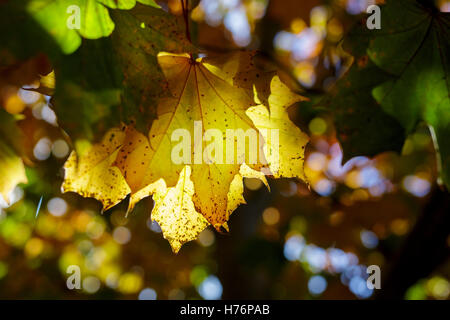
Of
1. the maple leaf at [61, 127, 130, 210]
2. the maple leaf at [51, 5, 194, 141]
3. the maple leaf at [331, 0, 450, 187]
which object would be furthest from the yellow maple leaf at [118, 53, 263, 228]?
the maple leaf at [331, 0, 450, 187]

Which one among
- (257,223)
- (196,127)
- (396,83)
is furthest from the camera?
(257,223)

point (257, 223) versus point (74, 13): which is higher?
point (74, 13)

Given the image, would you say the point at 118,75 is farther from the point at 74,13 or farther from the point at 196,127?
the point at 196,127

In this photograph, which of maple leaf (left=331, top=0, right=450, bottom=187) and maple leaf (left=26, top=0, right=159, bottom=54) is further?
maple leaf (left=331, top=0, right=450, bottom=187)

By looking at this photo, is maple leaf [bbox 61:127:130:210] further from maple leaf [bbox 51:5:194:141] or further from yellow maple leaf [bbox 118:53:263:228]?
maple leaf [bbox 51:5:194:141]

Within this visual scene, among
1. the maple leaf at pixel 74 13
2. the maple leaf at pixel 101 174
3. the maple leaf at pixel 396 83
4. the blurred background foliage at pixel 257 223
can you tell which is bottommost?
the blurred background foliage at pixel 257 223

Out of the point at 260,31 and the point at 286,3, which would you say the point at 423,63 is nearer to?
the point at 286,3

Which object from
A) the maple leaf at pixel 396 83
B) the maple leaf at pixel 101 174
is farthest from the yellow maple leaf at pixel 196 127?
the maple leaf at pixel 396 83

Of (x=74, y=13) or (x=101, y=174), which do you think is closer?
(x=74, y=13)

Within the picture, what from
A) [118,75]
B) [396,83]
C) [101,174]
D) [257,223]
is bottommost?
[257,223]

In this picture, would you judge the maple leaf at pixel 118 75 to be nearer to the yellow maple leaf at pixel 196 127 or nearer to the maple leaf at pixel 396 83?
the yellow maple leaf at pixel 196 127

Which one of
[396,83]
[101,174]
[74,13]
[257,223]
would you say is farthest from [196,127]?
[257,223]
